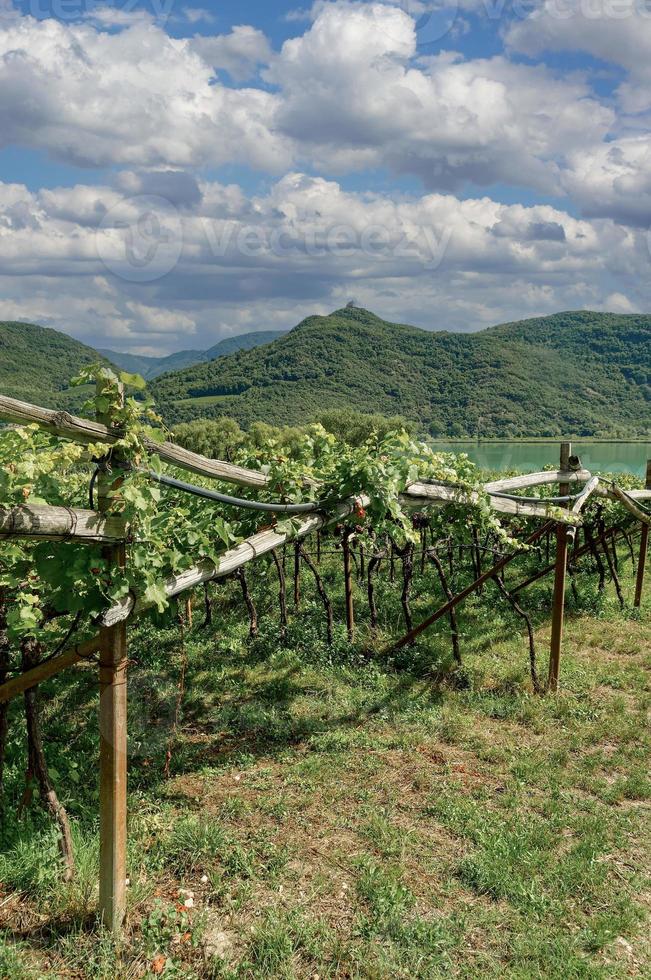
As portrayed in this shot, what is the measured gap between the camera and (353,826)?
487cm

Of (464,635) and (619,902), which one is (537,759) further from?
(464,635)

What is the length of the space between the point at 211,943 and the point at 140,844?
101 cm

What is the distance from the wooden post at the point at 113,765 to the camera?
3.46 metres

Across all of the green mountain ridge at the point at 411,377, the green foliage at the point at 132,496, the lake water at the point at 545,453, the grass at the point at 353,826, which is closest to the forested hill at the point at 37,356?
the green mountain ridge at the point at 411,377

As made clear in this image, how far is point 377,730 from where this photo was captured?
6.57 meters

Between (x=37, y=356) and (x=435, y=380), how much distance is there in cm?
8646

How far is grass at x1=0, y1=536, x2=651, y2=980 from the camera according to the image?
3629 mm

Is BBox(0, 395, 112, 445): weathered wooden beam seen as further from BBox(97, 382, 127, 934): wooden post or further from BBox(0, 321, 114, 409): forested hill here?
BBox(0, 321, 114, 409): forested hill

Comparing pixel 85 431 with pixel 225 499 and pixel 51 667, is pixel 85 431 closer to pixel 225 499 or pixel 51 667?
pixel 225 499

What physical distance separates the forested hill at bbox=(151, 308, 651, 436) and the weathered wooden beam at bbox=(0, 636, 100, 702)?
99798 mm

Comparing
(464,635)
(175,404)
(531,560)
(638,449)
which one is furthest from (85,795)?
(175,404)

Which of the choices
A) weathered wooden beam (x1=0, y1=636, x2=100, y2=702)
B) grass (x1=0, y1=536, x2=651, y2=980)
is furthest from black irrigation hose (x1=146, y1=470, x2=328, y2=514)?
grass (x1=0, y1=536, x2=651, y2=980)

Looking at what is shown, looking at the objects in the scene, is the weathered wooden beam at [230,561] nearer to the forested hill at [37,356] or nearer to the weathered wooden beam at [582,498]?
the weathered wooden beam at [582,498]

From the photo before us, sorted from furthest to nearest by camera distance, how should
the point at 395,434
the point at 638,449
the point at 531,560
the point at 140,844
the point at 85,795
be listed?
the point at 638,449 → the point at 531,560 → the point at 395,434 → the point at 85,795 → the point at 140,844
